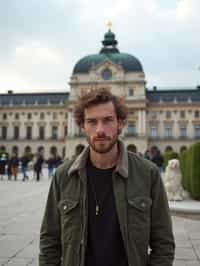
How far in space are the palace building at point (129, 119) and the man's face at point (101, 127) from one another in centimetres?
5539

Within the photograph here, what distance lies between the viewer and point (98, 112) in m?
2.40

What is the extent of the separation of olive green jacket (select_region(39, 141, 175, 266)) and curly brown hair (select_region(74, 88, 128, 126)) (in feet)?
0.87

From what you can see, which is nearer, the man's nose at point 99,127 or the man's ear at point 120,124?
the man's nose at point 99,127

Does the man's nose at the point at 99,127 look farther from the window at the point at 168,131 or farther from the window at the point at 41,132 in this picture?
the window at the point at 41,132

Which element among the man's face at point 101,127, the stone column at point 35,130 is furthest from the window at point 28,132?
the man's face at point 101,127

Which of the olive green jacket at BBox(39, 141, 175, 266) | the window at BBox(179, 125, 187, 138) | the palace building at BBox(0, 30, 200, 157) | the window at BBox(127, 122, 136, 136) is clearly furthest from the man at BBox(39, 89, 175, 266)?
the window at BBox(179, 125, 187, 138)

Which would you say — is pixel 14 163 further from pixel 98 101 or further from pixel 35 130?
pixel 35 130

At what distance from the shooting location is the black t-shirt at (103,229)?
7.25ft

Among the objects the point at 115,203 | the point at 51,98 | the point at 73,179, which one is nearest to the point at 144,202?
the point at 115,203

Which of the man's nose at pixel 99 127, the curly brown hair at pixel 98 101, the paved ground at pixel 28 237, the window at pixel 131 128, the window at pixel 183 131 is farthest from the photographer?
the window at pixel 183 131

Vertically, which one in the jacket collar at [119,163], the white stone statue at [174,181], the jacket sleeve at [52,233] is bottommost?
the white stone statue at [174,181]

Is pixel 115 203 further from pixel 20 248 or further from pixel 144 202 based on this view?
pixel 20 248

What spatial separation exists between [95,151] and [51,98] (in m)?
71.2

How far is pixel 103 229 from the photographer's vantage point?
2.25 m
